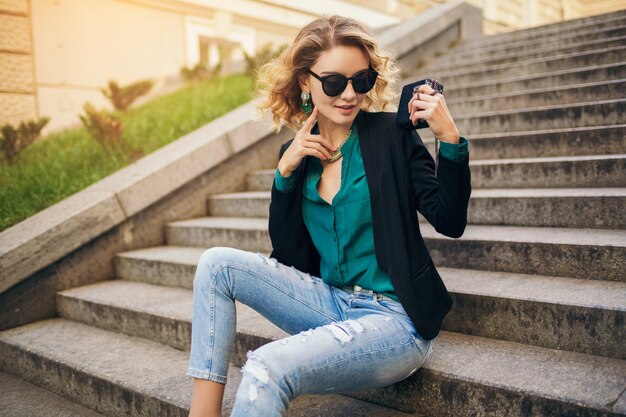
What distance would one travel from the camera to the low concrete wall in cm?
359

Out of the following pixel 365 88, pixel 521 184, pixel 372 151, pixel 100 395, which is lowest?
pixel 100 395

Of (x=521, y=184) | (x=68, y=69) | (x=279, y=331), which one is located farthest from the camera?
(x=68, y=69)

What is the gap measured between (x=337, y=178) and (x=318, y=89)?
0.37m

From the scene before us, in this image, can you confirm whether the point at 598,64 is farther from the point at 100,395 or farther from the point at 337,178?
the point at 100,395

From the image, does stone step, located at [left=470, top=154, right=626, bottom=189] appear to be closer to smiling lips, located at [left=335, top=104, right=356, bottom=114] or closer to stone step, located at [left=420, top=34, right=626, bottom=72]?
smiling lips, located at [left=335, top=104, right=356, bottom=114]

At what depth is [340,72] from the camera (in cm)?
203

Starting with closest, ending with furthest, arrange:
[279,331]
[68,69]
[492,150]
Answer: [279,331]
[492,150]
[68,69]

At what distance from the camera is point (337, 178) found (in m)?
2.17

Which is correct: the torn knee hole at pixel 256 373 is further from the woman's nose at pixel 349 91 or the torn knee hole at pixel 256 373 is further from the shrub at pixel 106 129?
the shrub at pixel 106 129

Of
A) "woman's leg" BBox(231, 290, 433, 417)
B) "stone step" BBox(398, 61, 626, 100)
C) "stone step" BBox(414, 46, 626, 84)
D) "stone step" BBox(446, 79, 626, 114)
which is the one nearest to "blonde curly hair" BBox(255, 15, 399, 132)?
"woman's leg" BBox(231, 290, 433, 417)

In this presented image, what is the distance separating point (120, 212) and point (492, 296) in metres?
2.89

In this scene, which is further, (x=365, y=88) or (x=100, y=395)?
(x=100, y=395)

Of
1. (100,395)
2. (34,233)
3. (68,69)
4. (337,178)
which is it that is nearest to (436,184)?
(337,178)

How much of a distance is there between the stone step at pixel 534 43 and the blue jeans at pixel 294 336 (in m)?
5.16
